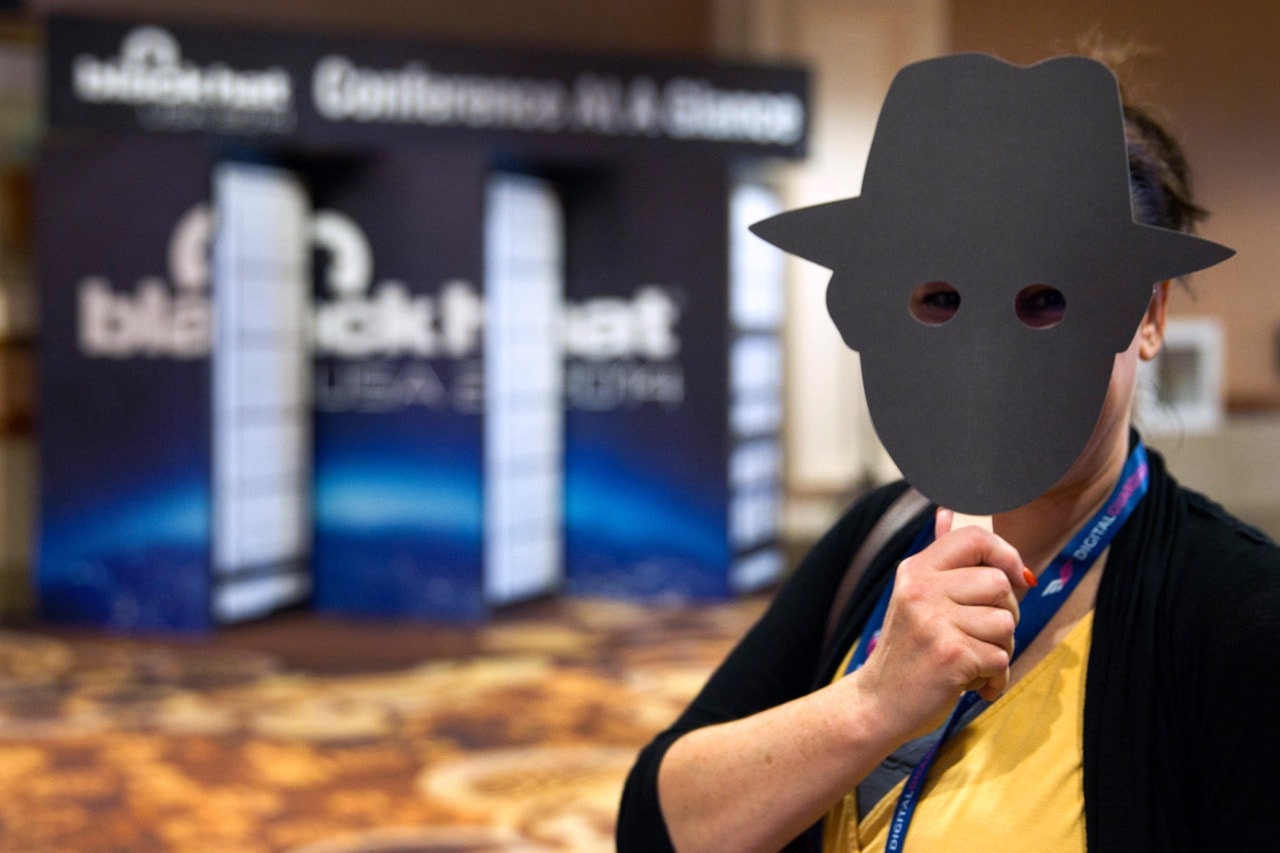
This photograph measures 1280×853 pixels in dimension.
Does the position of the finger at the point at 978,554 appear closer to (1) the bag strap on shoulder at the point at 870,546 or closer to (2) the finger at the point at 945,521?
(2) the finger at the point at 945,521

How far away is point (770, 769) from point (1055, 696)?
0.19 metres

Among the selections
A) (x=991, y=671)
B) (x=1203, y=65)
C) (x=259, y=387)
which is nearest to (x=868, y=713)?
(x=991, y=671)

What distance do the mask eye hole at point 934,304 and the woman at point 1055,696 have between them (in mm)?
110

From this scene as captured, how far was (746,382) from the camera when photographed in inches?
239

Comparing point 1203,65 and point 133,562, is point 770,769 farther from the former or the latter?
point 133,562

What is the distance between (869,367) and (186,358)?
4.78m

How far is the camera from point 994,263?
909 mm

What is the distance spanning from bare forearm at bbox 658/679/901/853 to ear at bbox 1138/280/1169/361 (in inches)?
11.9

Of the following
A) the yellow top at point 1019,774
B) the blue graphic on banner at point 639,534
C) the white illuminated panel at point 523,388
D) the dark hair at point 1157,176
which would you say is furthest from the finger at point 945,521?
the blue graphic on banner at point 639,534

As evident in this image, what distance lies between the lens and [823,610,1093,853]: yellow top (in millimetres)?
890

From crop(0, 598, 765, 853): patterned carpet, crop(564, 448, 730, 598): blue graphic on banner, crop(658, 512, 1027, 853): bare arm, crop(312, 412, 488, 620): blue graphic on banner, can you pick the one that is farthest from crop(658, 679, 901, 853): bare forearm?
crop(564, 448, 730, 598): blue graphic on banner

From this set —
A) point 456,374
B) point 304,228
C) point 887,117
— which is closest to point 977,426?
point 887,117

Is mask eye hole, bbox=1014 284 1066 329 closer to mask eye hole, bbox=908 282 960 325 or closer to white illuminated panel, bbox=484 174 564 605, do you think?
mask eye hole, bbox=908 282 960 325

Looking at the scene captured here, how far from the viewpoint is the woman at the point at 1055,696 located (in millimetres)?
857
